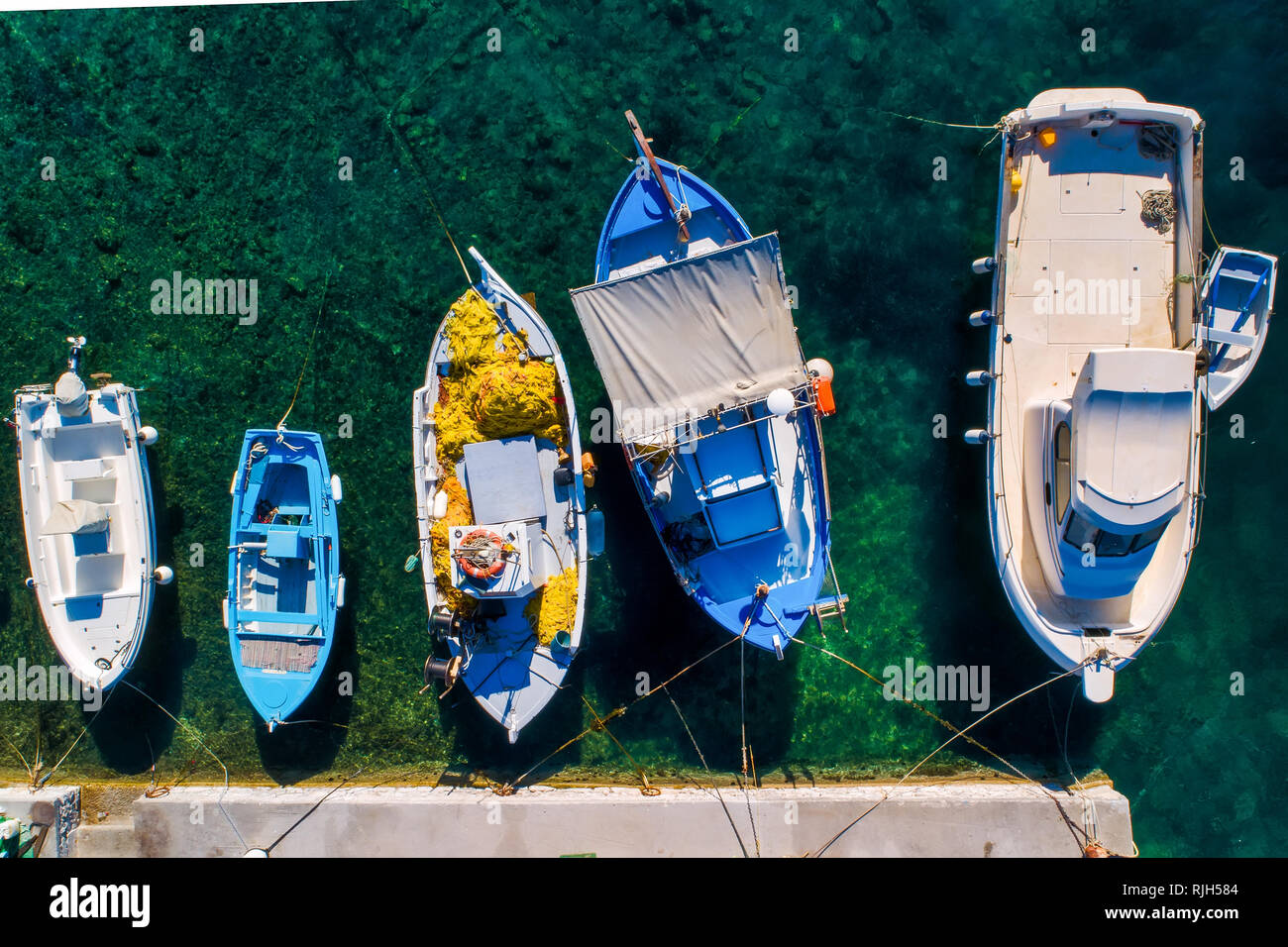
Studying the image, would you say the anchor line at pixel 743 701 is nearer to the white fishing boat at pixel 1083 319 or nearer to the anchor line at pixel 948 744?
the anchor line at pixel 948 744

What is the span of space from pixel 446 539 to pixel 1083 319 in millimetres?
8572

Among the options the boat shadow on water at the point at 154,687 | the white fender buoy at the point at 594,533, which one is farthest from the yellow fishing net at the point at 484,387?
the boat shadow on water at the point at 154,687

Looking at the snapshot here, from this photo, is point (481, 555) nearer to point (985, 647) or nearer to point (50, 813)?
point (985, 647)

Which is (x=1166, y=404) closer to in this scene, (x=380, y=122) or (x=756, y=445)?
(x=756, y=445)

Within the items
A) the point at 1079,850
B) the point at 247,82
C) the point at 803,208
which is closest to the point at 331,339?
the point at 247,82

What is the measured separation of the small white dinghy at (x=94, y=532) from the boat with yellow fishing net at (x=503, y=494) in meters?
3.93

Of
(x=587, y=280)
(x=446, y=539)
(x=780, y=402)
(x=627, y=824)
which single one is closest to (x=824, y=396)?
(x=780, y=402)

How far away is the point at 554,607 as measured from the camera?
9539mm

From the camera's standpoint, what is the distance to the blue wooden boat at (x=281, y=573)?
9891mm

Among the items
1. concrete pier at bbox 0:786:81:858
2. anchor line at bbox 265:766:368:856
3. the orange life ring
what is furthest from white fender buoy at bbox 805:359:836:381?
concrete pier at bbox 0:786:81:858

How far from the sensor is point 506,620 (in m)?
9.56

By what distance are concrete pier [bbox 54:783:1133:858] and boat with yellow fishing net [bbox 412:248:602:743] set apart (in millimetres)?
1879

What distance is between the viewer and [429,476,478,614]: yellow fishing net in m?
9.52

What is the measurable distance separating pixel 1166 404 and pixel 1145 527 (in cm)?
144
